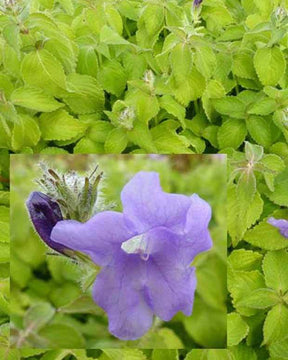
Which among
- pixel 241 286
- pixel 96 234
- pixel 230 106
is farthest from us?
pixel 230 106

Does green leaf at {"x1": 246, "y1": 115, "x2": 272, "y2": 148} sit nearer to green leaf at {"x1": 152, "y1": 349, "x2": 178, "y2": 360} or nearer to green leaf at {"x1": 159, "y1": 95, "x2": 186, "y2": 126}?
green leaf at {"x1": 159, "y1": 95, "x2": 186, "y2": 126}

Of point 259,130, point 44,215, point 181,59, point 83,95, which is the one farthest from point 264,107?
point 44,215

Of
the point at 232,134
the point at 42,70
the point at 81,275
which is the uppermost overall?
the point at 42,70

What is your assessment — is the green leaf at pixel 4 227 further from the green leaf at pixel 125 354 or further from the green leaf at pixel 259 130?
the green leaf at pixel 259 130

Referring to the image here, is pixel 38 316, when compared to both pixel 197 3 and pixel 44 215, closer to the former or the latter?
pixel 44 215

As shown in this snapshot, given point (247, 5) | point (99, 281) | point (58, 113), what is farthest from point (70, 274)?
point (247, 5)

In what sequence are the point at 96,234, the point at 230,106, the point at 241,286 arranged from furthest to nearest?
the point at 230,106, the point at 241,286, the point at 96,234

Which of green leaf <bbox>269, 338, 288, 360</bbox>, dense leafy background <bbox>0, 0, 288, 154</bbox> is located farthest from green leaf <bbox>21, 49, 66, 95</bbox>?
green leaf <bbox>269, 338, 288, 360</bbox>
